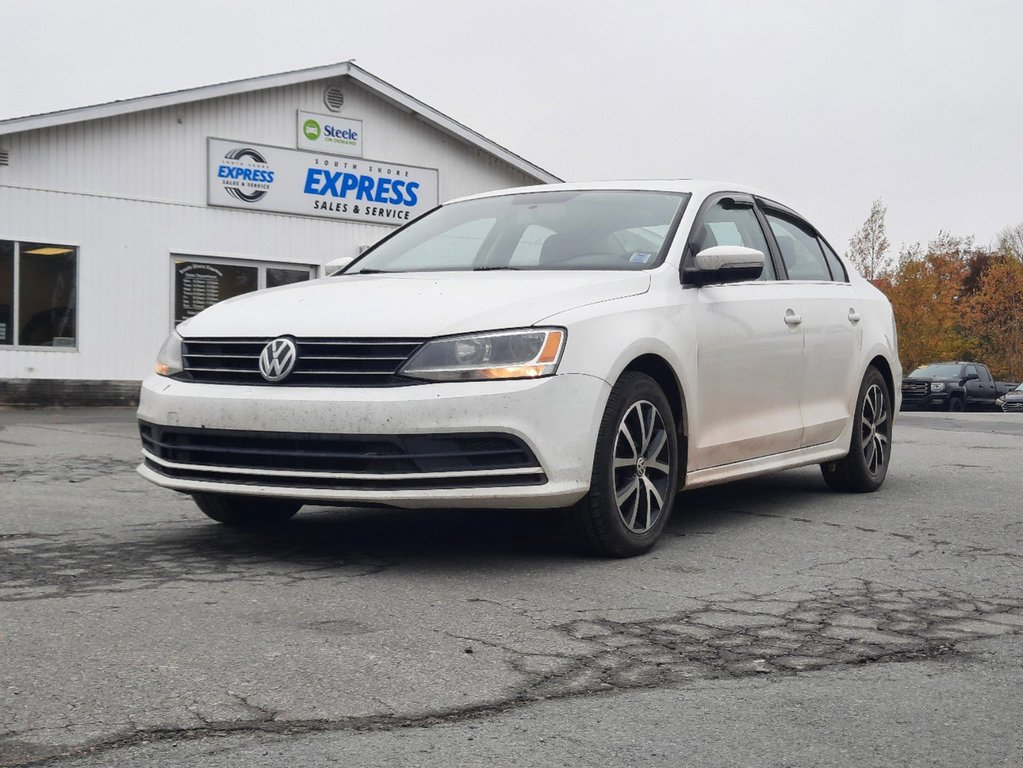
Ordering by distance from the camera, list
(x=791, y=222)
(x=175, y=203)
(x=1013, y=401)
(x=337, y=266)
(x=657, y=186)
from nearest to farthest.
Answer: (x=657, y=186), (x=337, y=266), (x=791, y=222), (x=175, y=203), (x=1013, y=401)

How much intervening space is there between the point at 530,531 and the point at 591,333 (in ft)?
4.08

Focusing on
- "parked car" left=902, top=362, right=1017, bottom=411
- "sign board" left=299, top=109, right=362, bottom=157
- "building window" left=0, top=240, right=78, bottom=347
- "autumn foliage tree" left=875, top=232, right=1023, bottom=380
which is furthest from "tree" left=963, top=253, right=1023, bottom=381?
"building window" left=0, top=240, right=78, bottom=347

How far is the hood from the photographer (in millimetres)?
4719

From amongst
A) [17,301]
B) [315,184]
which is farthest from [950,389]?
[17,301]

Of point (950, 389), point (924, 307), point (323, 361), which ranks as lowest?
point (950, 389)

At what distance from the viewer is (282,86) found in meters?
19.7

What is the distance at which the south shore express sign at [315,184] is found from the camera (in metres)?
19.1

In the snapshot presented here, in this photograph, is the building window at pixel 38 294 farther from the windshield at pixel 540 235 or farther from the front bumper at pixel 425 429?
the front bumper at pixel 425 429

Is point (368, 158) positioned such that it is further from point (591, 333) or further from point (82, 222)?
point (591, 333)

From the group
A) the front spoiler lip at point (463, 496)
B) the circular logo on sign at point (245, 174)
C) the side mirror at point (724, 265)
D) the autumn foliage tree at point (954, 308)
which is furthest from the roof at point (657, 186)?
the autumn foliage tree at point (954, 308)

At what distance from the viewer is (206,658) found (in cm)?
345

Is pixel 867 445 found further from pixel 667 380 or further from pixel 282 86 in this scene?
pixel 282 86

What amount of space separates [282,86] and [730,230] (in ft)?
47.9

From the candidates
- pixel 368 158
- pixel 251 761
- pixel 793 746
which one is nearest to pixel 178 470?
pixel 251 761
